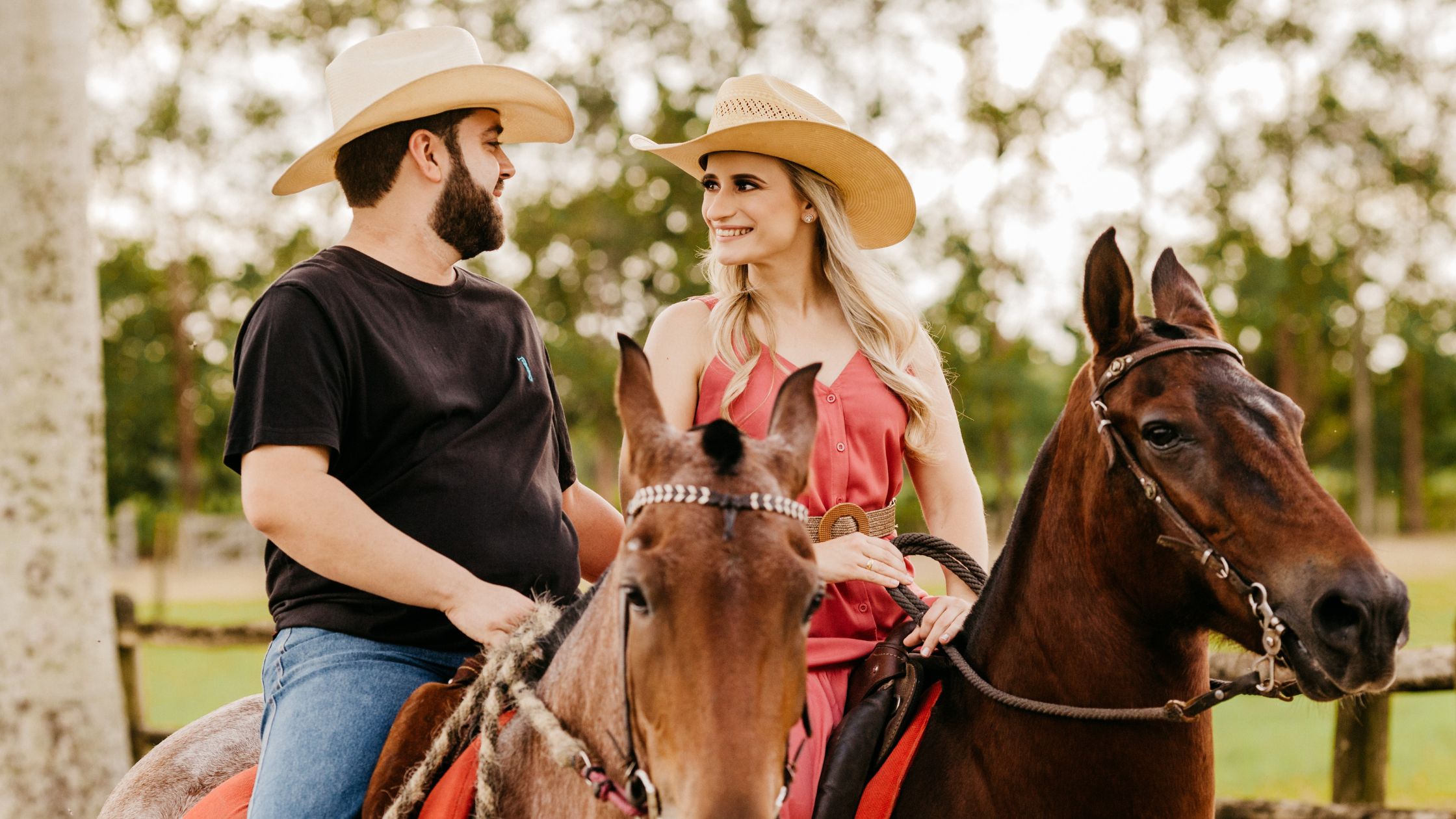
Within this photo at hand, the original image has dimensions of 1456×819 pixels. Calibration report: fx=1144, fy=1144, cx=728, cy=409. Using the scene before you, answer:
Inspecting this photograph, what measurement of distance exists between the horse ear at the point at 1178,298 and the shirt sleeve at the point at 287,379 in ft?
6.86

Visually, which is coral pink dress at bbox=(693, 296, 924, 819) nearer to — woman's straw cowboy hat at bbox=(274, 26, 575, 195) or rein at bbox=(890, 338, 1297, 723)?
rein at bbox=(890, 338, 1297, 723)

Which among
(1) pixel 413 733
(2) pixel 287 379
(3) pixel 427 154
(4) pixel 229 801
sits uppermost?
(3) pixel 427 154

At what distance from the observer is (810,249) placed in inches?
151

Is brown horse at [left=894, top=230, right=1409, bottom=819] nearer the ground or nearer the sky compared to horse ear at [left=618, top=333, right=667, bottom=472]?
nearer the ground

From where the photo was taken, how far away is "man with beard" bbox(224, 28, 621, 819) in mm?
2572

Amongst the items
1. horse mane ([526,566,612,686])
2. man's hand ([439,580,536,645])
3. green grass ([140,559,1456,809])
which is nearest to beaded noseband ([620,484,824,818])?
horse mane ([526,566,612,686])

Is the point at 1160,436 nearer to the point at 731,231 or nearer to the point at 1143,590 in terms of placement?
the point at 1143,590

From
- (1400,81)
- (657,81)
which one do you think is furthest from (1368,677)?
(1400,81)

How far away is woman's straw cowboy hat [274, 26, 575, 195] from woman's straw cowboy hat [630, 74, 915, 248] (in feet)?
1.75

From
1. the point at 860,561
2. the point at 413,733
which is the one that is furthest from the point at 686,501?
the point at 860,561

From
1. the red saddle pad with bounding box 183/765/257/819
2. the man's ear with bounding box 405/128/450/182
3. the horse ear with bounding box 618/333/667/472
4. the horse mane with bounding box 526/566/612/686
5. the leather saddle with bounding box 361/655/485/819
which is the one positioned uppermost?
the man's ear with bounding box 405/128/450/182

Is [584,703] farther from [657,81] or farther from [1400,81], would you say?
[1400,81]

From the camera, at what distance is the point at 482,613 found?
2.59m

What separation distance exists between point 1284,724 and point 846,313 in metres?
10.6
